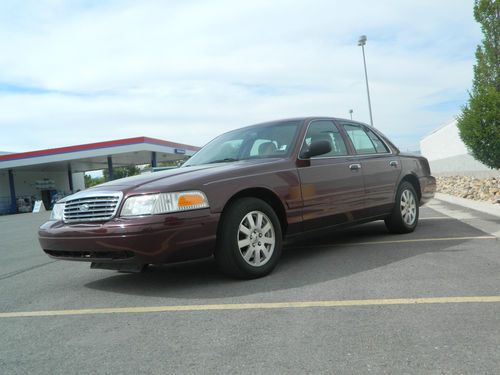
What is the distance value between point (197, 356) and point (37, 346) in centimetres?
114

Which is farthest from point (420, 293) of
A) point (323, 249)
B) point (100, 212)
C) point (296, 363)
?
point (100, 212)

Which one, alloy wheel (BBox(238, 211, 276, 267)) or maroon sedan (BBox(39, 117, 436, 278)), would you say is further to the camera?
alloy wheel (BBox(238, 211, 276, 267))

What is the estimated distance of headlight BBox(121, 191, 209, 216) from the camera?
13.2 feet

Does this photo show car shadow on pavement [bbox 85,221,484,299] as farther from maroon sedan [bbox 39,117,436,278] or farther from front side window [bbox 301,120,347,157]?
front side window [bbox 301,120,347,157]

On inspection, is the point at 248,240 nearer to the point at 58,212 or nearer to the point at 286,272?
the point at 286,272

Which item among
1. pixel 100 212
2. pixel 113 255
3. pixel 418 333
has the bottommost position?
pixel 418 333

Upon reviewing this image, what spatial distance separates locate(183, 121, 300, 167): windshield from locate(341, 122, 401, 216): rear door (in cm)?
104

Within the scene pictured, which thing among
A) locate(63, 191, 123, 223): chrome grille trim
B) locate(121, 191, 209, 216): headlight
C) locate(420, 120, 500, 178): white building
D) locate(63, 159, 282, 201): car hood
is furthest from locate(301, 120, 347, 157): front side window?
locate(420, 120, 500, 178): white building

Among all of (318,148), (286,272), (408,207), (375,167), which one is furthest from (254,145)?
(408,207)

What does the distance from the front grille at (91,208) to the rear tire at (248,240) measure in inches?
38.3

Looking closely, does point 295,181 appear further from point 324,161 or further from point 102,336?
point 102,336

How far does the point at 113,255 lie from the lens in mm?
4082

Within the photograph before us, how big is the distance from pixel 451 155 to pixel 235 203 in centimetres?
2557

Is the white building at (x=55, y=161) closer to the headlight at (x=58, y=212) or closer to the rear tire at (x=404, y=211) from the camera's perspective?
the rear tire at (x=404, y=211)
